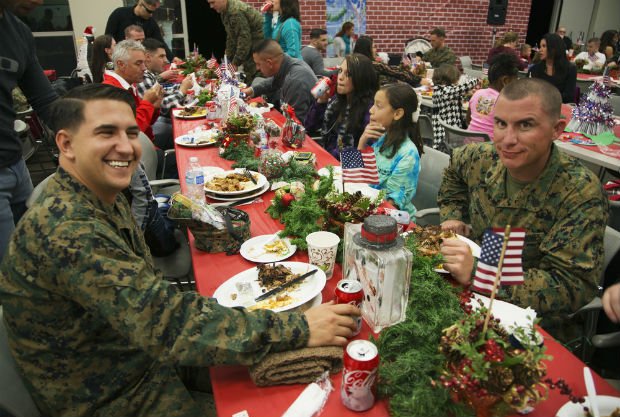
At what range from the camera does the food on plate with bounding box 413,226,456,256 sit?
1.77 metres

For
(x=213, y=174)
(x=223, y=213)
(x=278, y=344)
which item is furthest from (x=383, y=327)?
(x=213, y=174)

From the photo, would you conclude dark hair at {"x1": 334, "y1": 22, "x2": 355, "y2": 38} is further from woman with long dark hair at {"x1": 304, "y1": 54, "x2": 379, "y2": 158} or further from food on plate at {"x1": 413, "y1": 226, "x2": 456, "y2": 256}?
food on plate at {"x1": 413, "y1": 226, "x2": 456, "y2": 256}

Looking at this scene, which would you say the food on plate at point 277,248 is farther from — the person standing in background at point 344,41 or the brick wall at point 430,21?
the brick wall at point 430,21

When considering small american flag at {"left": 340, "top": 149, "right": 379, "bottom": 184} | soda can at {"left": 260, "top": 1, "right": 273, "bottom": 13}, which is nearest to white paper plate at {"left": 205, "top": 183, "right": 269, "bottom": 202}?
small american flag at {"left": 340, "top": 149, "right": 379, "bottom": 184}

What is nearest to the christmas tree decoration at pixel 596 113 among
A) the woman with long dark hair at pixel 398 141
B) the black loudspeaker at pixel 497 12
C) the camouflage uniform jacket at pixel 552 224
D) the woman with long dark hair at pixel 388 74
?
the woman with long dark hair at pixel 398 141

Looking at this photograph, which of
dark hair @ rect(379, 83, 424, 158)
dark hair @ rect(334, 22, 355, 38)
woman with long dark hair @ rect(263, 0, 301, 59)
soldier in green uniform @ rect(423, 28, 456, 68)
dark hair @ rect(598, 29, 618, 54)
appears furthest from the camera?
dark hair @ rect(598, 29, 618, 54)

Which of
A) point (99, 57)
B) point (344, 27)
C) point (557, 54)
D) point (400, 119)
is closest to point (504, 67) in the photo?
point (400, 119)

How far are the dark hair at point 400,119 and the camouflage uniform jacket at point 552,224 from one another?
0.74 metres

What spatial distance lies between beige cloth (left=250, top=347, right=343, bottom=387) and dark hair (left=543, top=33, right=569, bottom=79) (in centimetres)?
610

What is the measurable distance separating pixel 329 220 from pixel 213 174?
48.9 inches

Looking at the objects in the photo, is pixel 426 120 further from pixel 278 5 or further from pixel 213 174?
pixel 213 174

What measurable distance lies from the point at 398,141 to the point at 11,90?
7.84 feet

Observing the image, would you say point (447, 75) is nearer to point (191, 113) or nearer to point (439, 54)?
point (191, 113)

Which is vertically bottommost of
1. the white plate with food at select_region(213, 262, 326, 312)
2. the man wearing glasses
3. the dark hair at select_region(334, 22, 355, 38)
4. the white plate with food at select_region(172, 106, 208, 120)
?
the white plate with food at select_region(172, 106, 208, 120)
